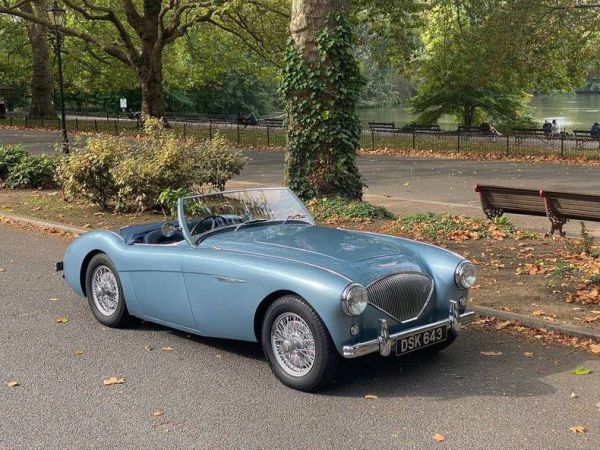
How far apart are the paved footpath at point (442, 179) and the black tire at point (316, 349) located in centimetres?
749

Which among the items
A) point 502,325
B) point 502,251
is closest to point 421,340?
point 502,325

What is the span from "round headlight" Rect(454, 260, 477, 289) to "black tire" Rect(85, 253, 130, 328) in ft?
9.05

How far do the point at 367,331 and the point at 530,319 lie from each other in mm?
2106

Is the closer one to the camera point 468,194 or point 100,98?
point 468,194

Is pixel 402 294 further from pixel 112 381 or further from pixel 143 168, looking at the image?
pixel 143 168

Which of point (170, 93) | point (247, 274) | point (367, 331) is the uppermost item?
point (170, 93)

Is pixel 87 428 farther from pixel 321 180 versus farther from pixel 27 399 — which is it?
pixel 321 180

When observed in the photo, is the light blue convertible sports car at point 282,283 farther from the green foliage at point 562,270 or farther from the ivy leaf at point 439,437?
the green foliage at point 562,270

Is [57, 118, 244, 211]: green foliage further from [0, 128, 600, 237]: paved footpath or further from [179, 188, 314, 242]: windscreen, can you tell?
[179, 188, 314, 242]: windscreen

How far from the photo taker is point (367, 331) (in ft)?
14.9

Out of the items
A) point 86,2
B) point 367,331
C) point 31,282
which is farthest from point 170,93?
point 367,331

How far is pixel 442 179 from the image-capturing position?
1873 cm

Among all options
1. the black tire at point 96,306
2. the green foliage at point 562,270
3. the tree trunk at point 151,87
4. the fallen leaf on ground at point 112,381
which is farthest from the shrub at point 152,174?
the tree trunk at point 151,87

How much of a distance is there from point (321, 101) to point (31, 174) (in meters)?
8.03
